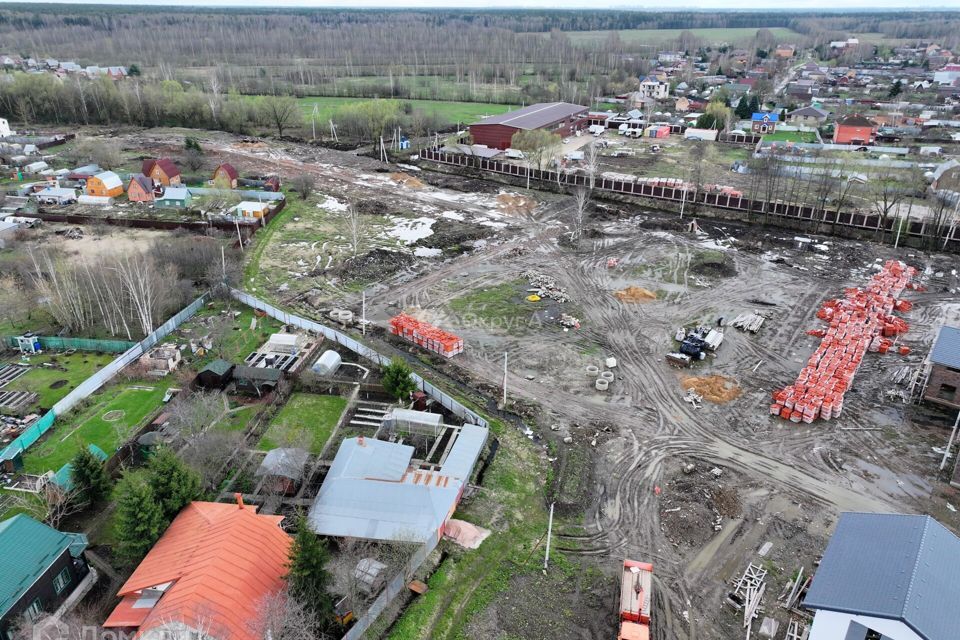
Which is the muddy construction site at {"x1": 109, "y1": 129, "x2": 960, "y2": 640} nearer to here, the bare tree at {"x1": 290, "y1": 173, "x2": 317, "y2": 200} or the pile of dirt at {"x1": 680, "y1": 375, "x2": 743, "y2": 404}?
the pile of dirt at {"x1": 680, "y1": 375, "x2": 743, "y2": 404}

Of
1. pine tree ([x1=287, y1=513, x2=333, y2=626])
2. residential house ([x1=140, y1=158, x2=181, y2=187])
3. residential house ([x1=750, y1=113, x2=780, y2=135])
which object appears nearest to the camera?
pine tree ([x1=287, y1=513, x2=333, y2=626])

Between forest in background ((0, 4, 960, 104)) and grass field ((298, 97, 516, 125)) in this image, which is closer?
grass field ((298, 97, 516, 125))

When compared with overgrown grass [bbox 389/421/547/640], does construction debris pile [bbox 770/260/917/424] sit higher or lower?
→ higher

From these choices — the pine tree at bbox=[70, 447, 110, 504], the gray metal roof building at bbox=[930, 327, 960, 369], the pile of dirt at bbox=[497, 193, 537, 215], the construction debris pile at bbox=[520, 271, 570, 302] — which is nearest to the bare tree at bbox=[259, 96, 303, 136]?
the pile of dirt at bbox=[497, 193, 537, 215]

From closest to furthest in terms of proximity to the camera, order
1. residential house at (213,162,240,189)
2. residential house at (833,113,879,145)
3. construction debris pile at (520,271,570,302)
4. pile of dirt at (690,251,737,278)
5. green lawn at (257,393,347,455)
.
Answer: green lawn at (257,393,347,455), construction debris pile at (520,271,570,302), pile of dirt at (690,251,737,278), residential house at (213,162,240,189), residential house at (833,113,879,145)

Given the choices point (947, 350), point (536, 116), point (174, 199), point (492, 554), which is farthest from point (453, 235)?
point (536, 116)

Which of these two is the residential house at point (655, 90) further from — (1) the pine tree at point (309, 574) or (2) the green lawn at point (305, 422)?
(1) the pine tree at point (309, 574)

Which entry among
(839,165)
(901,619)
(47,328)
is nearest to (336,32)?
(839,165)
